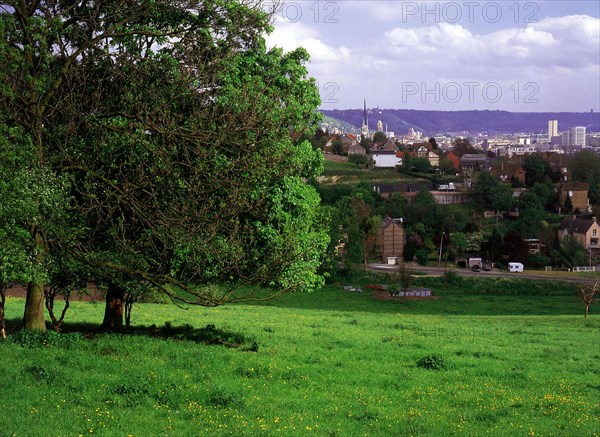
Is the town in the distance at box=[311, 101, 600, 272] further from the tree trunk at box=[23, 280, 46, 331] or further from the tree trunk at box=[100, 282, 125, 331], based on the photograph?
the tree trunk at box=[23, 280, 46, 331]

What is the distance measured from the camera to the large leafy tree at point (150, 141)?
51.9 ft

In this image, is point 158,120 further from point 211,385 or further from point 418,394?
point 418,394

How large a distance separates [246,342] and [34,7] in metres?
10.5

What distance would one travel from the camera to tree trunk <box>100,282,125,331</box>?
2064 cm

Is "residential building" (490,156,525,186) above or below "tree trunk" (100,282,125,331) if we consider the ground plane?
above

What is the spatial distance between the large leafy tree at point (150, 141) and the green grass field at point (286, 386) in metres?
1.80

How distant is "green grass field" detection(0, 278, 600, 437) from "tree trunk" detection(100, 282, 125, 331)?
915 mm

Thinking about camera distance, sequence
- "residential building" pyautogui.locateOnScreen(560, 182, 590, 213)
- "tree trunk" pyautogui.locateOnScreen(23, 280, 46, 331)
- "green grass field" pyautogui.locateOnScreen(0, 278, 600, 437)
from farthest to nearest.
Answer: "residential building" pyautogui.locateOnScreen(560, 182, 590, 213), "tree trunk" pyautogui.locateOnScreen(23, 280, 46, 331), "green grass field" pyautogui.locateOnScreen(0, 278, 600, 437)

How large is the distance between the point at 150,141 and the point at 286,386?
684 centimetres

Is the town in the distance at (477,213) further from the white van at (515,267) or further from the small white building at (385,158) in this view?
the small white building at (385,158)

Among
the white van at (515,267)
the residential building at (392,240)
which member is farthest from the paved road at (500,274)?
the residential building at (392,240)

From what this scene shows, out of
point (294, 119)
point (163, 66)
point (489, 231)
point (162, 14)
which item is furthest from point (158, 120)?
point (489, 231)

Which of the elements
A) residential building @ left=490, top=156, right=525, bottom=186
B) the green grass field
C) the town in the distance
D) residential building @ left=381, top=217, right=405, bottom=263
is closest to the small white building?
the town in the distance

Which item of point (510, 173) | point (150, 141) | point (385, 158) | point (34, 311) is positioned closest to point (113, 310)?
point (34, 311)
